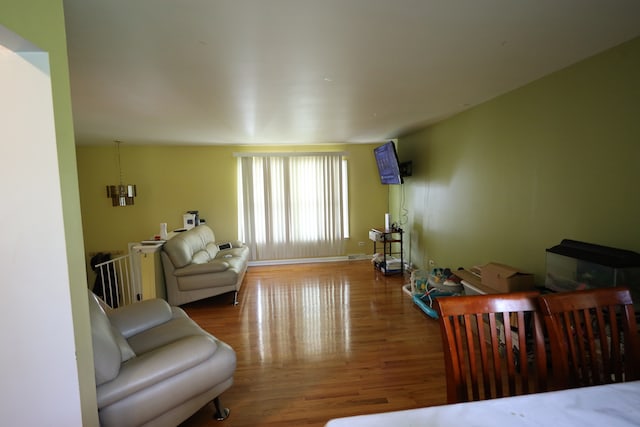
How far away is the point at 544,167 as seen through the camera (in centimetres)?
245

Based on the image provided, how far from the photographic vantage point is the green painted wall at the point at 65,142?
3.31ft

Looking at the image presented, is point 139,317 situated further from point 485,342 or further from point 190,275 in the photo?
point 485,342

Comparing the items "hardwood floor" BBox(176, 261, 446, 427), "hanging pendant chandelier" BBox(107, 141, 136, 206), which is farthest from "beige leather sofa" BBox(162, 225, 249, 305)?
"hanging pendant chandelier" BBox(107, 141, 136, 206)

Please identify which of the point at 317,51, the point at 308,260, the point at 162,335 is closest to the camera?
the point at 317,51

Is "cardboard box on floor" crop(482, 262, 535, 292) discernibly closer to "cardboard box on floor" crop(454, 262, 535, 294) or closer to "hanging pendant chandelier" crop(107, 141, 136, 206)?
"cardboard box on floor" crop(454, 262, 535, 294)

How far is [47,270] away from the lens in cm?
116

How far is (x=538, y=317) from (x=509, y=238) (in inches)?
74.6

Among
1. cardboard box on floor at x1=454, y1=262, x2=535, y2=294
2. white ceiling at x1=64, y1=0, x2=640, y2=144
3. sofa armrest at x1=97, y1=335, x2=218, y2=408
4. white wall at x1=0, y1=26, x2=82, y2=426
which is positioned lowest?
sofa armrest at x1=97, y1=335, x2=218, y2=408

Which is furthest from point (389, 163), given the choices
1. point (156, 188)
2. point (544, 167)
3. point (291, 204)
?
point (156, 188)

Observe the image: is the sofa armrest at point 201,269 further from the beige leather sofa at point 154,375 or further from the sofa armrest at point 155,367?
the sofa armrest at point 155,367

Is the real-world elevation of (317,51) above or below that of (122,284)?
above

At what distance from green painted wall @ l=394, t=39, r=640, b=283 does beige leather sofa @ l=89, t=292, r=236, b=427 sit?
262cm

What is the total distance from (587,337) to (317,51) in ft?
6.30

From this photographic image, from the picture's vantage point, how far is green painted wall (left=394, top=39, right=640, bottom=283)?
1.88 m
